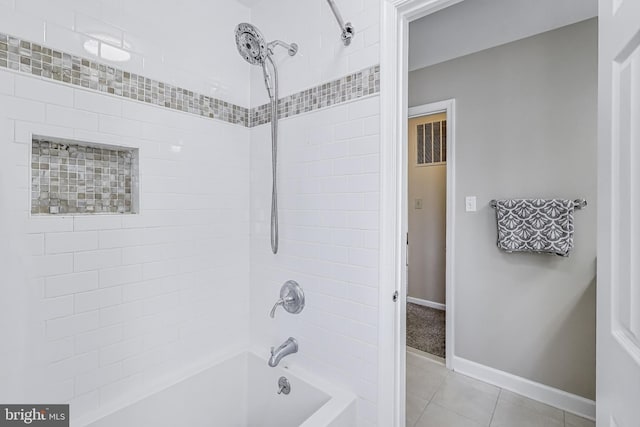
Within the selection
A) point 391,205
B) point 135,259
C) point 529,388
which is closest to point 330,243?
point 391,205

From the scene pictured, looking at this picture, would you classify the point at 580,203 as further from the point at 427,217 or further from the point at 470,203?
the point at 427,217

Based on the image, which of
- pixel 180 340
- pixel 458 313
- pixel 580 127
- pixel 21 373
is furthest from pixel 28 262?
pixel 580 127

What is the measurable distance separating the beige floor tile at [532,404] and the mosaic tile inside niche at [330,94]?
7.40 ft

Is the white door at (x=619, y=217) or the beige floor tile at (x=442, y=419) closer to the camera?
the white door at (x=619, y=217)

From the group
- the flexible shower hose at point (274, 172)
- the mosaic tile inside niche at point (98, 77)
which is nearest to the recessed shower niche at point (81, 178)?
the mosaic tile inside niche at point (98, 77)

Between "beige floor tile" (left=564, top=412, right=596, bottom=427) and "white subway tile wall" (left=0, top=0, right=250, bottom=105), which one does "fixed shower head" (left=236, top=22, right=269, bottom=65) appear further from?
"beige floor tile" (left=564, top=412, right=596, bottom=427)

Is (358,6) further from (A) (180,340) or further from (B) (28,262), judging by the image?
(A) (180,340)

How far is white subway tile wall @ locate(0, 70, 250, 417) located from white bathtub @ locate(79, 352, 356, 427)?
0.30 feet

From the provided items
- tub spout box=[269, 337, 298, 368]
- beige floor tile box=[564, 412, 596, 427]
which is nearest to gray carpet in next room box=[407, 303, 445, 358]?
beige floor tile box=[564, 412, 596, 427]

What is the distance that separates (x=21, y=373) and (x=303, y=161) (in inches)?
54.6

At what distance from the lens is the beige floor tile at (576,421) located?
1825 mm

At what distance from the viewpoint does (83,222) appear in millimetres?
1199

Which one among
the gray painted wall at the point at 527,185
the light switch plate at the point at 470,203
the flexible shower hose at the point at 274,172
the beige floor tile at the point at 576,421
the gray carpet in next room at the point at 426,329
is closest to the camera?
the flexible shower hose at the point at 274,172

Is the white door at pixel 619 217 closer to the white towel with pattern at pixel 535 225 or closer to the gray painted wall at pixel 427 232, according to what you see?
the white towel with pattern at pixel 535 225
